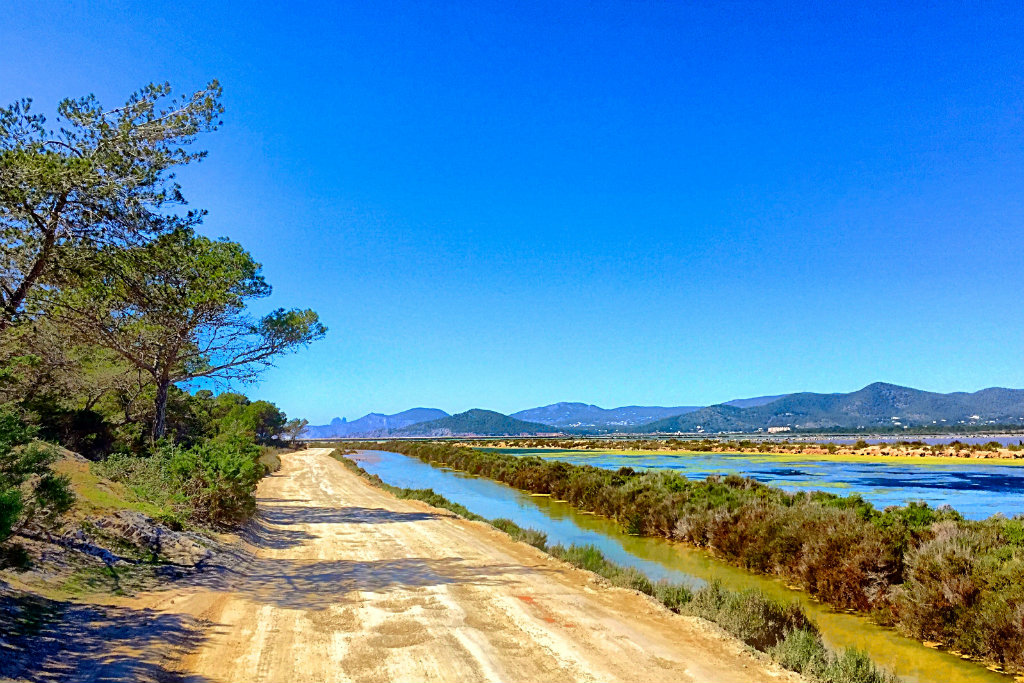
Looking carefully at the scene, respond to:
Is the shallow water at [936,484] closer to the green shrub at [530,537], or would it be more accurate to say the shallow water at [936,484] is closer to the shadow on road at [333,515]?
the green shrub at [530,537]

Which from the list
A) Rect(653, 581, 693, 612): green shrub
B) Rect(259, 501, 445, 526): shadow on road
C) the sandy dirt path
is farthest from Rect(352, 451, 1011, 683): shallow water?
Rect(259, 501, 445, 526): shadow on road

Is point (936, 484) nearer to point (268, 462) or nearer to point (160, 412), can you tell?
point (160, 412)

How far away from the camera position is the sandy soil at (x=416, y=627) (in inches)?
266

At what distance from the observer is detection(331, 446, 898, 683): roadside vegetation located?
716 cm

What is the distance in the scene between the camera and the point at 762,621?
915 centimetres

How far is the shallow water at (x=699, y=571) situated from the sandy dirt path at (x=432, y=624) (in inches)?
137

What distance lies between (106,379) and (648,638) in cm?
2666

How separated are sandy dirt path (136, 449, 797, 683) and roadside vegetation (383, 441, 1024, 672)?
211 centimetres

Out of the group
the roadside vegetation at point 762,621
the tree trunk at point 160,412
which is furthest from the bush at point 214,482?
the roadside vegetation at point 762,621

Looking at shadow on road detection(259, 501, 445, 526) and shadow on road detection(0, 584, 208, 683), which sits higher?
shadow on road detection(0, 584, 208, 683)

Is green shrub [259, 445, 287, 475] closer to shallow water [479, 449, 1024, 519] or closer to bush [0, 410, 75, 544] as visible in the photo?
bush [0, 410, 75, 544]

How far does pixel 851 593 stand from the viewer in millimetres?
12875

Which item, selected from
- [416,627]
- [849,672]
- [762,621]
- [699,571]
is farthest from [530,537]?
[849,672]

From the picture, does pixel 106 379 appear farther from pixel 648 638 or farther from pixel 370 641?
pixel 648 638
